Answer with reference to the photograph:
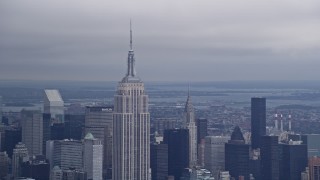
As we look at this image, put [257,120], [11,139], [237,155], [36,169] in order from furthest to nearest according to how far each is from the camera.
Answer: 1. [237,155]
2. [257,120]
3. [11,139]
4. [36,169]

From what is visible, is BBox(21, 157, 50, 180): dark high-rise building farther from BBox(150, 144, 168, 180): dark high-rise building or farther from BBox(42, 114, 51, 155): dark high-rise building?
BBox(150, 144, 168, 180): dark high-rise building

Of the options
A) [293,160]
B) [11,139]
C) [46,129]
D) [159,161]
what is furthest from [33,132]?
[293,160]

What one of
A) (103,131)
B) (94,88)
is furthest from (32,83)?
(103,131)

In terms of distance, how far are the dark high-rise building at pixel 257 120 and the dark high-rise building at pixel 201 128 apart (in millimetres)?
555

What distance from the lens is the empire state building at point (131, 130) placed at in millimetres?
10875

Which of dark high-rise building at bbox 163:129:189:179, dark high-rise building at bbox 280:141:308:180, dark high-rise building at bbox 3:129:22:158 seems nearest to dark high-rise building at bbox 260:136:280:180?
dark high-rise building at bbox 280:141:308:180

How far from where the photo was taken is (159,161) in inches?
428

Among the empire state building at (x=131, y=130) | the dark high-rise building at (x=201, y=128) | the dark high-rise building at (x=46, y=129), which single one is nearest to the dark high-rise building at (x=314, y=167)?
the dark high-rise building at (x=201, y=128)

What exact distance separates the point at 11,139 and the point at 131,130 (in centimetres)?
150

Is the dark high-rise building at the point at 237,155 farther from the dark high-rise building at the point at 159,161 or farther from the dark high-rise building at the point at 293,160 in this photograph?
the dark high-rise building at the point at 159,161

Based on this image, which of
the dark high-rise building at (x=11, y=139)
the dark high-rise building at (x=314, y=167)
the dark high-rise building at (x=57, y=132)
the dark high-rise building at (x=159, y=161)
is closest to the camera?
the dark high-rise building at (x=314, y=167)

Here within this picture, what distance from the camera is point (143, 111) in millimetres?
11148

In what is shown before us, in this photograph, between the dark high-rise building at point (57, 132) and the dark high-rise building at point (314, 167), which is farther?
the dark high-rise building at point (57, 132)

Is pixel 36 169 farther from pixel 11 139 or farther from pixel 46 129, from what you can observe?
pixel 46 129
